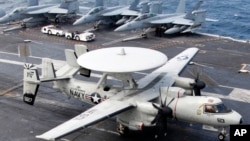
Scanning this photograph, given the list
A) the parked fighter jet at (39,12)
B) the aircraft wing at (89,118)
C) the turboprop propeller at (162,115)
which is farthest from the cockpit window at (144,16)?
the turboprop propeller at (162,115)

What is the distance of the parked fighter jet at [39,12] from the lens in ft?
272

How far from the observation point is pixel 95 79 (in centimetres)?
5212

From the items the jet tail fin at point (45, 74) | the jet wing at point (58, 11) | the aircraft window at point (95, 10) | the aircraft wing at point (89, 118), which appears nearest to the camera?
the aircraft wing at point (89, 118)

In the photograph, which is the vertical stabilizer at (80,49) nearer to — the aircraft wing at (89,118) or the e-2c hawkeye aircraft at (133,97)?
the e-2c hawkeye aircraft at (133,97)

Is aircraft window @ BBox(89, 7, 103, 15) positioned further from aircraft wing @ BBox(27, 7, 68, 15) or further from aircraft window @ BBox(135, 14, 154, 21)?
aircraft window @ BBox(135, 14, 154, 21)

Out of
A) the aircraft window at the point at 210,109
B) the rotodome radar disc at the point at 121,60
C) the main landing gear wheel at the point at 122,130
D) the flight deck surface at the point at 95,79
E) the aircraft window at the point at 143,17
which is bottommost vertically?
the flight deck surface at the point at 95,79

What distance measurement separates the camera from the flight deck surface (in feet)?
124

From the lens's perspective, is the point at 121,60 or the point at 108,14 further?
the point at 108,14

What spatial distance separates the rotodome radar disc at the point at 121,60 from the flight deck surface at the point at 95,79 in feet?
22.8

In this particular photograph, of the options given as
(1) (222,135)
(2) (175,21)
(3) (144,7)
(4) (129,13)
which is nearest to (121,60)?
(1) (222,135)

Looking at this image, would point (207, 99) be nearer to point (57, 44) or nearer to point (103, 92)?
point (103, 92)

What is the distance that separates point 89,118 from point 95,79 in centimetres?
1991

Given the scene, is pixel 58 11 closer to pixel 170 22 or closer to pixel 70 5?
pixel 70 5

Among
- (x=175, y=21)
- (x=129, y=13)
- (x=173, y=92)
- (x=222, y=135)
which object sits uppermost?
(x=173, y=92)
